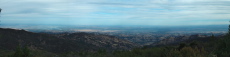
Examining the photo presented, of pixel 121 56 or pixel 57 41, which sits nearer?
pixel 121 56

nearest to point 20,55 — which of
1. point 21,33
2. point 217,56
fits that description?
point 217,56

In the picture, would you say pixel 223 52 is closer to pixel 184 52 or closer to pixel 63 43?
pixel 184 52

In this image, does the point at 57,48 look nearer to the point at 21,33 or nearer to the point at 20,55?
the point at 21,33

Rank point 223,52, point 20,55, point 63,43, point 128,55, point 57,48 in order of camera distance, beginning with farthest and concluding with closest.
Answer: point 63,43, point 57,48, point 128,55, point 20,55, point 223,52

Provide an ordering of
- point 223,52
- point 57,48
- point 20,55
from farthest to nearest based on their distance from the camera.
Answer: point 57,48 → point 20,55 → point 223,52

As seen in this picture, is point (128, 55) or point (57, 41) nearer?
point (128, 55)

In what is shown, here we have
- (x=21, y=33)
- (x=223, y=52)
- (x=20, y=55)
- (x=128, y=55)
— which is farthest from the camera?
(x=21, y=33)

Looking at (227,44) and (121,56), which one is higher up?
(227,44)

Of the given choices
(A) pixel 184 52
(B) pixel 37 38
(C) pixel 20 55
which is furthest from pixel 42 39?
(A) pixel 184 52

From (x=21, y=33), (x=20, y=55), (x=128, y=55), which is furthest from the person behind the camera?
(x=21, y=33)
